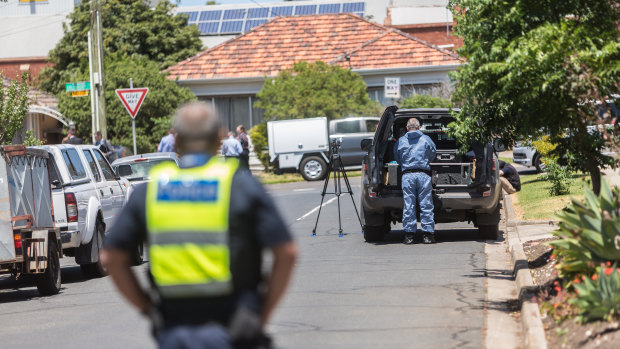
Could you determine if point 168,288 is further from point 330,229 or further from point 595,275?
point 330,229

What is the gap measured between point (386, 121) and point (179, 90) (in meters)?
24.3

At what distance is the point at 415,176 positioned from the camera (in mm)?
14766

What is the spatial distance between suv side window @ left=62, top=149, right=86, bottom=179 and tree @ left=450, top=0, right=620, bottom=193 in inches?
219

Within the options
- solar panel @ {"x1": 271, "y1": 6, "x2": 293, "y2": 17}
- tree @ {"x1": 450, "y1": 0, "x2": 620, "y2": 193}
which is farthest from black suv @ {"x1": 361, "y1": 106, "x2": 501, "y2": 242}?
solar panel @ {"x1": 271, "y1": 6, "x2": 293, "y2": 17}

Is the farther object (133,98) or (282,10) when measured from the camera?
(282,10)

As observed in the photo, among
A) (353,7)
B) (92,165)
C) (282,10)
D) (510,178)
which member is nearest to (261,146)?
(510,178)

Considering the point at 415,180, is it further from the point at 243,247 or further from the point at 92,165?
the point at 243,247

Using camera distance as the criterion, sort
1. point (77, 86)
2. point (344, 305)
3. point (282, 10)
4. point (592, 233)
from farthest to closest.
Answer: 1. point (282, 10)
2. point (77, 86)
3. point (344, 305)
4. point (592, 233)

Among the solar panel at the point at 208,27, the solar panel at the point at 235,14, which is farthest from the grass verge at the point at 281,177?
the solar panel at the point at 235,14

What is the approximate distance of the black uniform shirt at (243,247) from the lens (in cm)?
411

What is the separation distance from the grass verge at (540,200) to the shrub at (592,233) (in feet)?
20.0

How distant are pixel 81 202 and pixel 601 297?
7.90m

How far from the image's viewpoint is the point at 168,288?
13.6ft

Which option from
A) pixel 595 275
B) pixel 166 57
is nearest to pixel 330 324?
pixel 595 275
